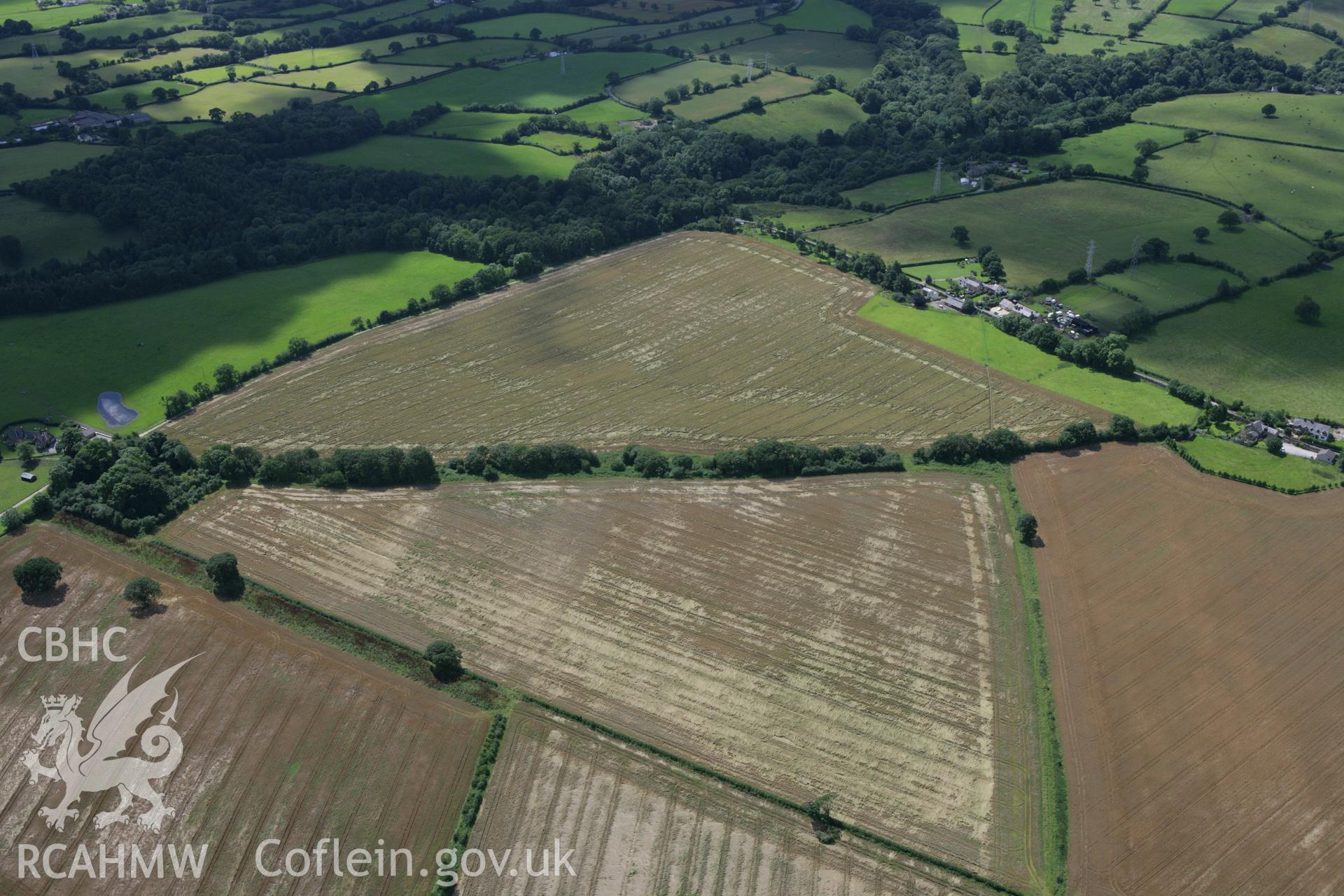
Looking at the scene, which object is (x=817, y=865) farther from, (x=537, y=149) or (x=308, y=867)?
(x=537, y=149)

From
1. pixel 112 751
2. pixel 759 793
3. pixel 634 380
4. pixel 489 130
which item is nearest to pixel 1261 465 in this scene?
pixel 634 380

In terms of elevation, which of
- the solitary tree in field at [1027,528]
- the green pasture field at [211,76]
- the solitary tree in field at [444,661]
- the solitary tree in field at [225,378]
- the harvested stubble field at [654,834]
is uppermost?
the green pasture field at [211,76]

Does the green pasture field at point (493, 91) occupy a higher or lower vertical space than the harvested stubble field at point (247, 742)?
higher

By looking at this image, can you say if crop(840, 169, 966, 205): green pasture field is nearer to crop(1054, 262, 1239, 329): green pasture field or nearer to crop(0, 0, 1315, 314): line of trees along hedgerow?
crop(0, 0, 1315, 314): line of trees along hedgerow

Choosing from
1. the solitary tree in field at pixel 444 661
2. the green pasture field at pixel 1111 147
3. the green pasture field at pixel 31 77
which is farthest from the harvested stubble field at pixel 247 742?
the green pasture field at pixel 31 77

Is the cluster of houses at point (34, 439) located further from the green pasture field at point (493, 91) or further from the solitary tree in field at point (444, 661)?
the green pasture field at point (493, 91)

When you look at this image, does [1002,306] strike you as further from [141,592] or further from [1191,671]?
[141,592]

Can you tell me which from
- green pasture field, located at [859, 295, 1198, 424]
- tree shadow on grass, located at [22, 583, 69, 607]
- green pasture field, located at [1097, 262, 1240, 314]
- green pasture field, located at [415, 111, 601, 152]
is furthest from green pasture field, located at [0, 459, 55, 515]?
green pasture field, located at [1097, 262, 1240, 314]
